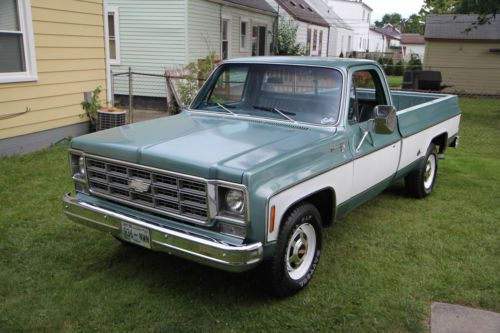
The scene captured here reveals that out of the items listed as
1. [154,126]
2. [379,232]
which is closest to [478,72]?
[379,232]

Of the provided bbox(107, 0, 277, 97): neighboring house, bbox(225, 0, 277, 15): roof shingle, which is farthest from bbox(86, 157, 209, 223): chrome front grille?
bbox(225, 0, 277, 15): roof shingle

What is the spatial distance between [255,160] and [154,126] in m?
1.51

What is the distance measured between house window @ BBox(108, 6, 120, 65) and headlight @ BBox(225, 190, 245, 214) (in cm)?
1294

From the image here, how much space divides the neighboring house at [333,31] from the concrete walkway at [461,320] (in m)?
31.8

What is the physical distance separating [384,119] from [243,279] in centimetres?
194

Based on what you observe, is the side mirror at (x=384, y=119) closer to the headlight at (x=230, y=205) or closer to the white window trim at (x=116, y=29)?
the headlight at (x=230, y=205)

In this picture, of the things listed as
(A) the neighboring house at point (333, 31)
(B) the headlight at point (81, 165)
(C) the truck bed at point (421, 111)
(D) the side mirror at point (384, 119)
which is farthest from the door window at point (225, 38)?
(A) the neighboring house at point (333, 31)

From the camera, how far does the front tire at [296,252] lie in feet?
11.4

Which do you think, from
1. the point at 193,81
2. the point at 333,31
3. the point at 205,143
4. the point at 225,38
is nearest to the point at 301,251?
the point at 205,143

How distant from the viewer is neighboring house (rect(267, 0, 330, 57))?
23859 millimetres

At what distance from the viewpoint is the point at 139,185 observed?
3.58 m

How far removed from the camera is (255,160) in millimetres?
3318

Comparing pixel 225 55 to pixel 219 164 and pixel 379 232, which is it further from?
pixel 219 164

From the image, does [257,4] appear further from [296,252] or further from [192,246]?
[192,246]
